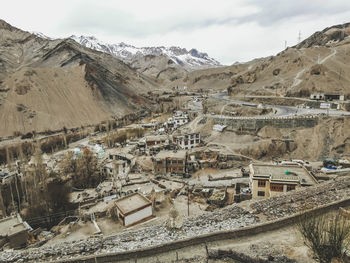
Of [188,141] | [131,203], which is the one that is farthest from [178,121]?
[131,203]

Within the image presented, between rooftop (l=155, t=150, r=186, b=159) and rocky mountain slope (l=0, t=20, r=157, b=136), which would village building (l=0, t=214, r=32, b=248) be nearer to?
rooftop (l=155, t=150, r=186, b=159)

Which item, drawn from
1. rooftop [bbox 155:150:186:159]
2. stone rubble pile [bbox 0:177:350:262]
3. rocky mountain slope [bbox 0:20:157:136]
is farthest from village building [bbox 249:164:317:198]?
rocky mountain slope [bbox 0:20:157:136]

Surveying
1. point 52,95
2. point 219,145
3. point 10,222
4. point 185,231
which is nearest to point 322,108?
point 219,145

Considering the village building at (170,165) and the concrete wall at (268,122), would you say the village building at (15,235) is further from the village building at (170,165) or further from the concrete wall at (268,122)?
the concrete wall at (268,122)

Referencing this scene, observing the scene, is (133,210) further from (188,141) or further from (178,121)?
(178,121)

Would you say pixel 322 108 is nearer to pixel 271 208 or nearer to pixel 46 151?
pixel 271 208

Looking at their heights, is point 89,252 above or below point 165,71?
below

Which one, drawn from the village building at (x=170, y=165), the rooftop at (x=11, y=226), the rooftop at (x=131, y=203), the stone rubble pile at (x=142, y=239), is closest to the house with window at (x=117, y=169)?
the village building at (x=170, y=165)
